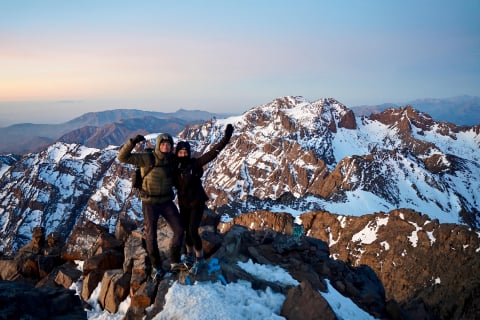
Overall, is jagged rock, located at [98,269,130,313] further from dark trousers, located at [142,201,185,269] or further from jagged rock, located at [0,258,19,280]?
jagged rock, located at [0,258,19,280]

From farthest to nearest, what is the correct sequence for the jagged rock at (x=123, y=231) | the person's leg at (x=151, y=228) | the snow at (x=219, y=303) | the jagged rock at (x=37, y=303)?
the jagged rock at (x=123, y=231), the person's leg at (x=151, y=228), the snow at (x=219, y=303), the jagged rock at (x=37, y=303)

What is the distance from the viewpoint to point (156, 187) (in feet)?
40.3

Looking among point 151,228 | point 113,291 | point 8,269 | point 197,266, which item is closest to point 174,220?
point 151,228

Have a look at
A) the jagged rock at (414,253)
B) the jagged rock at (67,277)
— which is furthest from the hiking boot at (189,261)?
the jagged rock at (414,253)

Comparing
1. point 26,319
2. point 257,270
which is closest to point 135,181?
point 26,319

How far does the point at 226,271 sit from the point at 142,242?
4.33 m

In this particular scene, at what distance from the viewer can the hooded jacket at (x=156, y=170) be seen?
39.4 ft

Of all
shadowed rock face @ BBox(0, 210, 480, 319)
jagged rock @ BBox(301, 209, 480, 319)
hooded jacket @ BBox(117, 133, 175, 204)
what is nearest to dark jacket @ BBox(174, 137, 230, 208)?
hooded jacket @ BBox(117, 133, 175, 204)

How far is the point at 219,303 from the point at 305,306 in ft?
10.2

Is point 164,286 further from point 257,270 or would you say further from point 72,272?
point 72,272

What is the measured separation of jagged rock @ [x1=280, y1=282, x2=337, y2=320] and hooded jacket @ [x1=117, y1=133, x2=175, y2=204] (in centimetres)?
576

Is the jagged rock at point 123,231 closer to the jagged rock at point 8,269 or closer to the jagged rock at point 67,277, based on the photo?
→ the jagged rock at point 67,277

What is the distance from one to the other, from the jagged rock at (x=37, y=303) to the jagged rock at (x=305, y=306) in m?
6.81

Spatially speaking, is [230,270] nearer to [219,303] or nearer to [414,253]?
[219,303]
